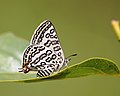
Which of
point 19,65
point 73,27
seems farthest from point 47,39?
point 73,27

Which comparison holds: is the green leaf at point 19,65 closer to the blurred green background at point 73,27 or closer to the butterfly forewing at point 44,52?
the butterfly forewing at point 44,52

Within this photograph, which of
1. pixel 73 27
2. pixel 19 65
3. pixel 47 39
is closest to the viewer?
pixel 47 39

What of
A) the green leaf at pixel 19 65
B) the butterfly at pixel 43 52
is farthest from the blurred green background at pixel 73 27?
the butterfly at pixel 43 52

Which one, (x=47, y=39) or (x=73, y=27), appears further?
(x=73, y=27)

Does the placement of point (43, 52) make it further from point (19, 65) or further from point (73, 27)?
point (73, 27)
